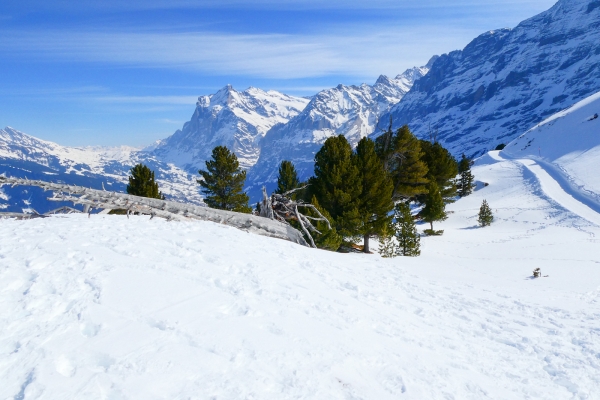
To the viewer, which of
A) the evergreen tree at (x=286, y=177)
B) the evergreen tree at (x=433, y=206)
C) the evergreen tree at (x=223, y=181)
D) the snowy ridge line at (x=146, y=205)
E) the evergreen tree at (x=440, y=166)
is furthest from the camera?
the evergreen tree at (x=440, y=166)

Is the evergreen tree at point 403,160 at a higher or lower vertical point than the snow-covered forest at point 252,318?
higher

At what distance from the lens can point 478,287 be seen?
11.9 m

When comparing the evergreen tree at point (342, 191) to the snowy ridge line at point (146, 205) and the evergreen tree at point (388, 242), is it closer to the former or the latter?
the evergreen tree at point (388, 242)

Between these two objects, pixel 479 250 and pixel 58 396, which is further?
pixel 479 250

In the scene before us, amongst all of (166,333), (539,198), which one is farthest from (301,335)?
(539,198)

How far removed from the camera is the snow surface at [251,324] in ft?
15.3

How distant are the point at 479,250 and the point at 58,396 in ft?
89.7

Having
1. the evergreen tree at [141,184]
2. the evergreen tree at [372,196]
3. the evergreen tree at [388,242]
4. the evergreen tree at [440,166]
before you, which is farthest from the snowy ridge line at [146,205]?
the evergreen tree at [440,166]

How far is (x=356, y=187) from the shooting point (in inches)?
902

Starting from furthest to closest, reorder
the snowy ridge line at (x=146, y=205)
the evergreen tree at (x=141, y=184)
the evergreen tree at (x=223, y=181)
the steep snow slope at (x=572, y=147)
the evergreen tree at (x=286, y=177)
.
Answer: the steep snow slope at (x=572, y=147) < the evergreen tree at (x=286, y=177) < the evergreen tree at (x=223, y=181) < the evergreen tree at (x=141, y=184) < the snowy ridge line at (x=146, y=205)

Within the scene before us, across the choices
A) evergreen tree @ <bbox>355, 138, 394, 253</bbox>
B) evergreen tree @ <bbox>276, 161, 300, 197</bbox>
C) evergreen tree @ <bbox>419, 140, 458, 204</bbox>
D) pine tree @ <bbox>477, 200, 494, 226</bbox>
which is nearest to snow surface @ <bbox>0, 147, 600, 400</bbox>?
evergreen tree @ <bbox>355, 138, 394, 253</bbox>

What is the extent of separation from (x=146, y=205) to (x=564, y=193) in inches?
1829

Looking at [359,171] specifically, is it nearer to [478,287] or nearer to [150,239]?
[478,287]

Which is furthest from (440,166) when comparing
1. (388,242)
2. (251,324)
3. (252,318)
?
(251,324)
